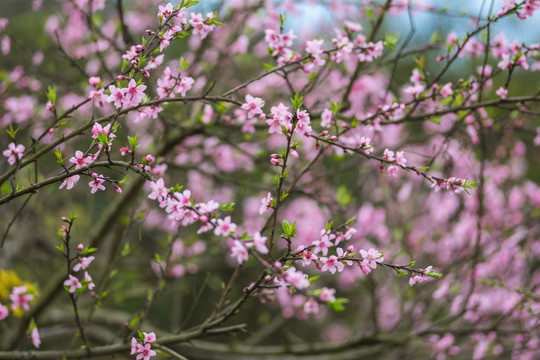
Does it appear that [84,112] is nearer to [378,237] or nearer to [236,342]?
[236,342]

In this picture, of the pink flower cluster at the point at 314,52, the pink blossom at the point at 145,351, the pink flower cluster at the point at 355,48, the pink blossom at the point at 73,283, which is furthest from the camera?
the pink flower cluster at the point at 355,48

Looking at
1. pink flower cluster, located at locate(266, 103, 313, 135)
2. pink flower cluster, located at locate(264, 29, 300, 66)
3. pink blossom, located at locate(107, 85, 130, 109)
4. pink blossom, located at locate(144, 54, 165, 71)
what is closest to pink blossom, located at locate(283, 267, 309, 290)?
pink flower cluster, located at locate(266, 103, 313, 135)

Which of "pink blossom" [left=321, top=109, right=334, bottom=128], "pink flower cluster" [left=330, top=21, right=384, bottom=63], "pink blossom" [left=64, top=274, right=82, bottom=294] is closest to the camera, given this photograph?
"pink blossom" [left=64, top=274, right=82, bottom=294]

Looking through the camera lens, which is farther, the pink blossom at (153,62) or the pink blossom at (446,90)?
the pink blossom at (446,90)

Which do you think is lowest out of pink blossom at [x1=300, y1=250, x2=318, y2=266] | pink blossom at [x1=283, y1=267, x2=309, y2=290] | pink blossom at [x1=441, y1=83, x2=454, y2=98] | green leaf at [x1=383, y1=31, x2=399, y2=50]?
pink blossom at [x1=283, y1=267, x2=309, y2=290]

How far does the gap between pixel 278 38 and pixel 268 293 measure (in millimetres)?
1358

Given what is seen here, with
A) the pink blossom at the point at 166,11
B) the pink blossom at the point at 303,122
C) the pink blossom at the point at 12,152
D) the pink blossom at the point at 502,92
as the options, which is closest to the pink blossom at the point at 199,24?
the pink blossom at the point at 166,11

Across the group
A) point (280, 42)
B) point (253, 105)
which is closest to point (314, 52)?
point (280, 42)

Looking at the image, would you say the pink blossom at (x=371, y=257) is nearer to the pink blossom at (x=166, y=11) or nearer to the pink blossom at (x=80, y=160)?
the pink blossom at (x=80, y=160)

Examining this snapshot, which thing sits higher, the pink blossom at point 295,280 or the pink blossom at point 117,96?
the pink blossom at point 117,96

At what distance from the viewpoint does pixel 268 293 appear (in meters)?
2.09

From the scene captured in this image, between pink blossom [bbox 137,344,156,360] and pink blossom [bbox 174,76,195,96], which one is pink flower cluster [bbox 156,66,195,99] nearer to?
pink blossom [bbox 174,76,195,96]

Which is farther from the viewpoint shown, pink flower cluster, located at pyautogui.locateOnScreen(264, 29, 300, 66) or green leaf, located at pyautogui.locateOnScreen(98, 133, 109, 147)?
pink flower cluster, located at pyautogui.locateOnScreen(264, 29, 300, 66)

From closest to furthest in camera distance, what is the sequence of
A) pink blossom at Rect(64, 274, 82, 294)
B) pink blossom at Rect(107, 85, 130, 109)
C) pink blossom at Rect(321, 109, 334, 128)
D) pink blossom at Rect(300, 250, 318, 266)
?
pink blossom at Rect(300, 250, 318, 266), pink blossom at Rect(107, 85, 130, 109), pink blossom at Rect(64, 274, 82, 294), pink blossom at Rect(321, 109, 334, 128)
